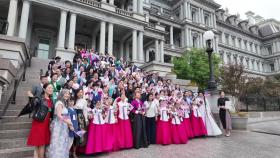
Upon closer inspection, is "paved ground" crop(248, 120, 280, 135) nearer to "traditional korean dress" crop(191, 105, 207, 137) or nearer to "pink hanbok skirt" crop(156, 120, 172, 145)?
"traditional korean dress" crop(191, 105, 207, 137)

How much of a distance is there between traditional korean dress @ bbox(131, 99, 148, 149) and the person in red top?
9.42 ft

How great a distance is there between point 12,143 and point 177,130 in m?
5.45

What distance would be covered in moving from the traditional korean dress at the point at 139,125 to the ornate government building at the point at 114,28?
722 centimetres

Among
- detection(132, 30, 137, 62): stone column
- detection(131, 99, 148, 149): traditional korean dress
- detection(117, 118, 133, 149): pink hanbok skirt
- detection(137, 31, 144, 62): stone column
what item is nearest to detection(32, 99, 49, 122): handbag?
detection(117, 118, 133, 149): pink hanbok skirt

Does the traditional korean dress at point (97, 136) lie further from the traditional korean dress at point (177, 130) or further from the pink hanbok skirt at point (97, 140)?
the traditional korean dress at point (177, 130)

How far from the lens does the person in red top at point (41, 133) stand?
4070 mm

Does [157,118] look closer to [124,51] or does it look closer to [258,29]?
[124,51]

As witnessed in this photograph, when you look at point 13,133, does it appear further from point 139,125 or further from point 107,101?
point 139,125

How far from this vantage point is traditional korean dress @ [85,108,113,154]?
17.2ft

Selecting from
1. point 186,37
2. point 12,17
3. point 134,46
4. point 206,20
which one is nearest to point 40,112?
point 12,17

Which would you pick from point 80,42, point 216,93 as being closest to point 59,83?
point 216,93

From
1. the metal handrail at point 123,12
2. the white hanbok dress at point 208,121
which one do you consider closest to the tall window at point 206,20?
the metal handrail at point 123,12

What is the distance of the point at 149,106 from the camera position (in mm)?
6930

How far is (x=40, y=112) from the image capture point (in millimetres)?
4094
